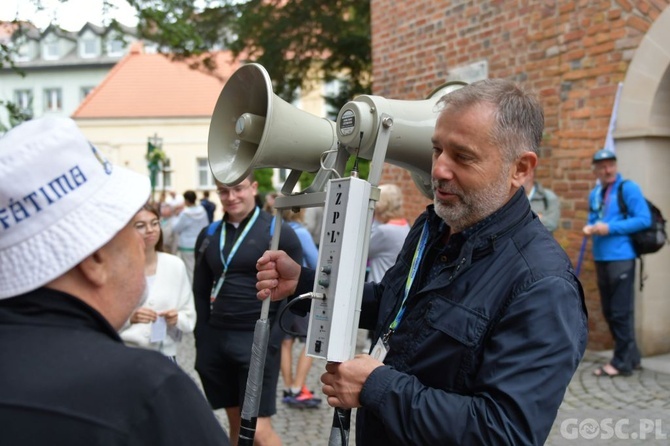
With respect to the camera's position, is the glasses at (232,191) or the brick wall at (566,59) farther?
the brick wall at (566,59)

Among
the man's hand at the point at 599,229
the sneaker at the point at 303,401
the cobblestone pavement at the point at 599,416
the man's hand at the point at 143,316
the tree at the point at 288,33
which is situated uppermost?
the tree at the point at 288,33

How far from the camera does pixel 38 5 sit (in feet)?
20.4

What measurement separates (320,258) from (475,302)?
1.46 feet

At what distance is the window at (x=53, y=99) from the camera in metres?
47.7

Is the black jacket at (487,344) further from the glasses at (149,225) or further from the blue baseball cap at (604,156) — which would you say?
the blue baseball cap at (604,156)

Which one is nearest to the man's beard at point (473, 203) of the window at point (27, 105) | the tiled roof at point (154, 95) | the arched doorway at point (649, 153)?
the arched doorway at point (649, 153)

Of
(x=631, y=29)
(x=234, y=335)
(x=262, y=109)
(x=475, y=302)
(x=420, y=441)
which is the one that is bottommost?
(x=234, y=335)

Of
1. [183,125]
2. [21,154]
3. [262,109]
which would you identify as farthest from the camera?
[183,125]

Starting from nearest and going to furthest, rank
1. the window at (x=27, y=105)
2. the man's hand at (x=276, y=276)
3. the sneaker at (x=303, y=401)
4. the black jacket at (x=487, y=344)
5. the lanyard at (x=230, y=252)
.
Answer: the black jacket at (x=487, y=344), the man's hand at (x=276, y=276), the lanyard at (x=230, y=252), the sneaker at (x=303, y=401), the window at (x=27, y=105)

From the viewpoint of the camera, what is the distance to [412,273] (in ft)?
6.96

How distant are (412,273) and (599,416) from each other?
12.0 ft

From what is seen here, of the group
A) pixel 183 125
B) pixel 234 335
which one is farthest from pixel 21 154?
pixel 183 125

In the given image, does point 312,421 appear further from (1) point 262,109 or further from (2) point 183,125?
(2) point 183,125

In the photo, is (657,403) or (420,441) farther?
(657,403)
